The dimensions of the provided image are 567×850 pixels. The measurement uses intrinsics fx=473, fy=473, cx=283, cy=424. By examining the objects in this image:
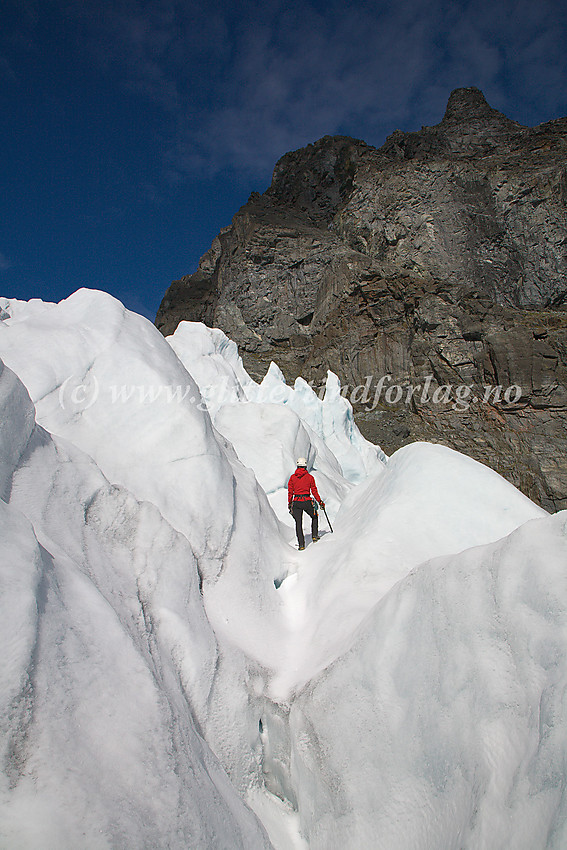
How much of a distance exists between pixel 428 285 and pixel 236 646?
88.7ft

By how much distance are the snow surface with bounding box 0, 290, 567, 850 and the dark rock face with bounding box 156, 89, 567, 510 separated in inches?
779

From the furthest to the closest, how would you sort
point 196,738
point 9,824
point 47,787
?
point 196,738
point 47,787
point 9,824

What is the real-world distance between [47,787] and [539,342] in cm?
2625

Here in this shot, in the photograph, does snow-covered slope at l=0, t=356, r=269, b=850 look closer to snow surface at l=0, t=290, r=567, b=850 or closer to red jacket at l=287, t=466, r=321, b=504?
snow surface at l=0, t=290, r=567, b=850

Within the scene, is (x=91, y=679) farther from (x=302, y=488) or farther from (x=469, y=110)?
(x=469, y=110)

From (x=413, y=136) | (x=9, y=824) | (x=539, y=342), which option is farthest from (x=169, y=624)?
(x=413, y=136)

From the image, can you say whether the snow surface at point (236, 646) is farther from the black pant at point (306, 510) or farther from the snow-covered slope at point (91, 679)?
the black pant at point (306, 510)

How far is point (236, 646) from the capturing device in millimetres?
3039

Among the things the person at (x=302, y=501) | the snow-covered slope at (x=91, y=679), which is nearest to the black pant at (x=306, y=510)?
the person at (x=302, y=501)

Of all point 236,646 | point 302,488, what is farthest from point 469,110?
point 236,646

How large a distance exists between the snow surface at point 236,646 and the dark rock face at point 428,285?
19.8m

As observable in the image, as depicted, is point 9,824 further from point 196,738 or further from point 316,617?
point 316,617

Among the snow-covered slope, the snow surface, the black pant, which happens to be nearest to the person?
the black pant

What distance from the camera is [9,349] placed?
432 cm
